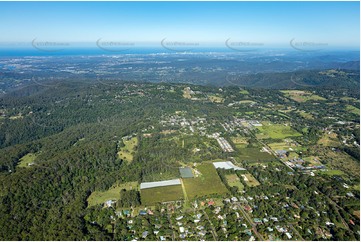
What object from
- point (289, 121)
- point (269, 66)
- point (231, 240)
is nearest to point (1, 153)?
point (231, 240)

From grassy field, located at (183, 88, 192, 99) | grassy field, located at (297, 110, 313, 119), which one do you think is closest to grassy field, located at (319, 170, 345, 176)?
grassy field, located at (297, 110, 313, 119)

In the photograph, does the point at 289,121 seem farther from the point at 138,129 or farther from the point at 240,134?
the point at 138,129

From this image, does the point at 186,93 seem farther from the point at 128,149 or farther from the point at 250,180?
the point at 250,180

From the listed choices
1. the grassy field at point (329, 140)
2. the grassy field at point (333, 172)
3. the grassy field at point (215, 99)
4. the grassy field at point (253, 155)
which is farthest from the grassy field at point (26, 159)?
the grassy field at point (215, 99)

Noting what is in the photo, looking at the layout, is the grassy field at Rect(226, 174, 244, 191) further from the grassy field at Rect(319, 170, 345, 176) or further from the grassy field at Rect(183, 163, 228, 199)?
the grassy field at Rect(319, 170, 345, 176)

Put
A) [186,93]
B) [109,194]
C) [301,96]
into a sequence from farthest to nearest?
[186,93], [301,96], [109,194]

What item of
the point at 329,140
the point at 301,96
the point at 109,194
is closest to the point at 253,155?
the point at 329,140
